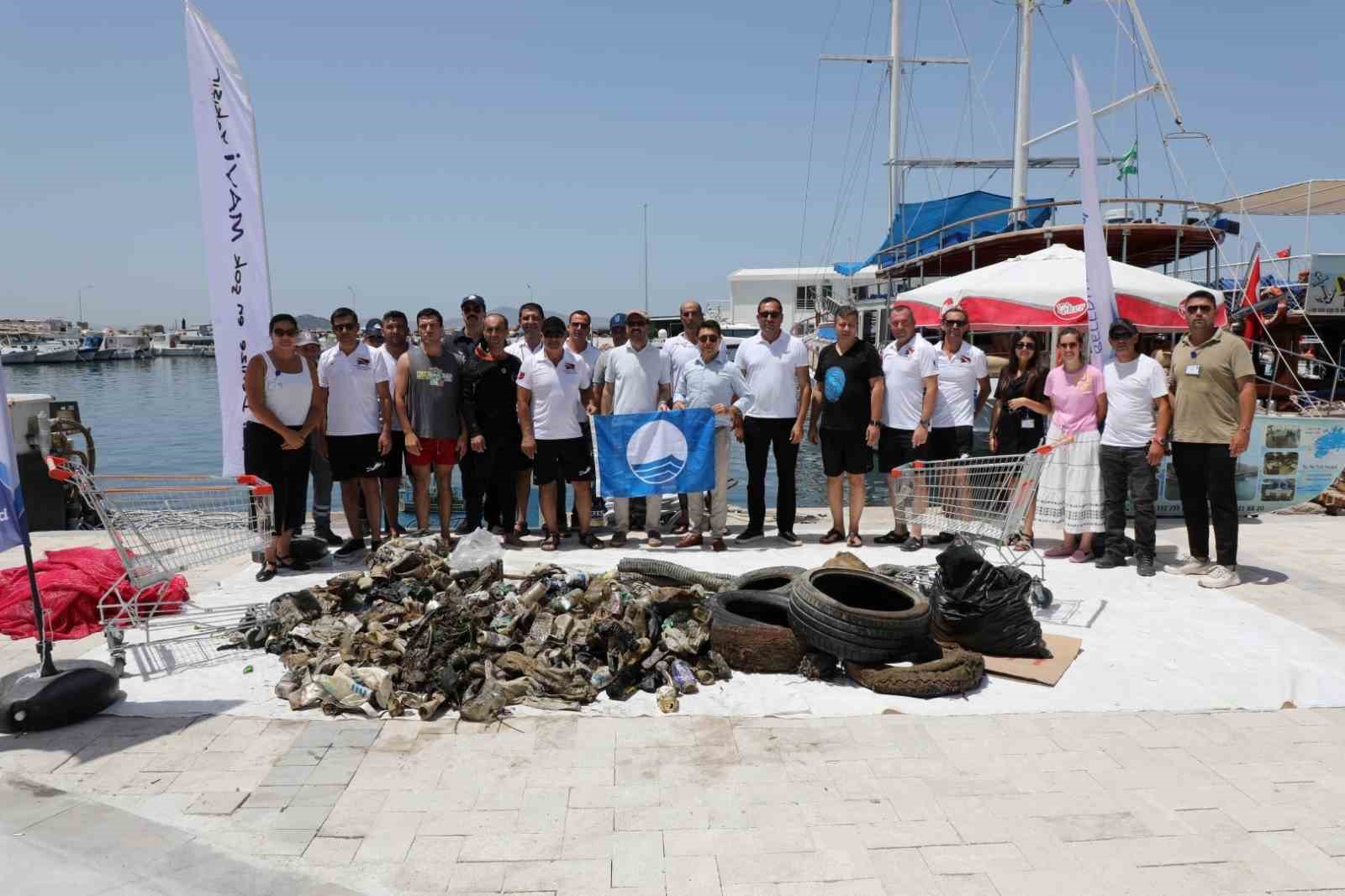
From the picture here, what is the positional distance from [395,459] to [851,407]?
13.8 ft

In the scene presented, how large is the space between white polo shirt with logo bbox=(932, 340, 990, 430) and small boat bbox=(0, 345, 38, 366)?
301 feet

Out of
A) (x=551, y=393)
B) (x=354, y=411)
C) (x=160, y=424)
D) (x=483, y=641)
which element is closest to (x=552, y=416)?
(x=551, y=393)

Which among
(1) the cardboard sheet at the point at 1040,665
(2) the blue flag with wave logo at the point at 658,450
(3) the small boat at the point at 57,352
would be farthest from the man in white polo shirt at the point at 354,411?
(3) the small boat at the point at 57,352

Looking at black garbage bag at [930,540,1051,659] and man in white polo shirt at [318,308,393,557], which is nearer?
black garbage bag at [930,540,1051,659]

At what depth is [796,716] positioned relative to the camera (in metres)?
4.50

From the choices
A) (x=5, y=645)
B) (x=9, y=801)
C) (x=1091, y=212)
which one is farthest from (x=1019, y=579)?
(x=5, y=645)

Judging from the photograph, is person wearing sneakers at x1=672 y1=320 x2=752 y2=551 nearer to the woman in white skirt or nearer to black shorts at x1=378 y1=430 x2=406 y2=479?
black shorts at x1=378 y1=430 x2=406 y2=479

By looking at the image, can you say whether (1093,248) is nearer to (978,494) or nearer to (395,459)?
(978,494)

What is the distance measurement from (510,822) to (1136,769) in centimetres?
279

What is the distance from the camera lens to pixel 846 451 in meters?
8.03

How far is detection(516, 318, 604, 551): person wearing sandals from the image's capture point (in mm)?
7668

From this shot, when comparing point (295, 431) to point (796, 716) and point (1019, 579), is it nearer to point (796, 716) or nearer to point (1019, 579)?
point (796, 716)

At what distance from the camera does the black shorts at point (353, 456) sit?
7.55m

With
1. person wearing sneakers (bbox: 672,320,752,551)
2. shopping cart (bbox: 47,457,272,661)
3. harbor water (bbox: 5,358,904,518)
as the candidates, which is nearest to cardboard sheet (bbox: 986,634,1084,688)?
person wearing sneakers (bbox: 672,320,752,551)
